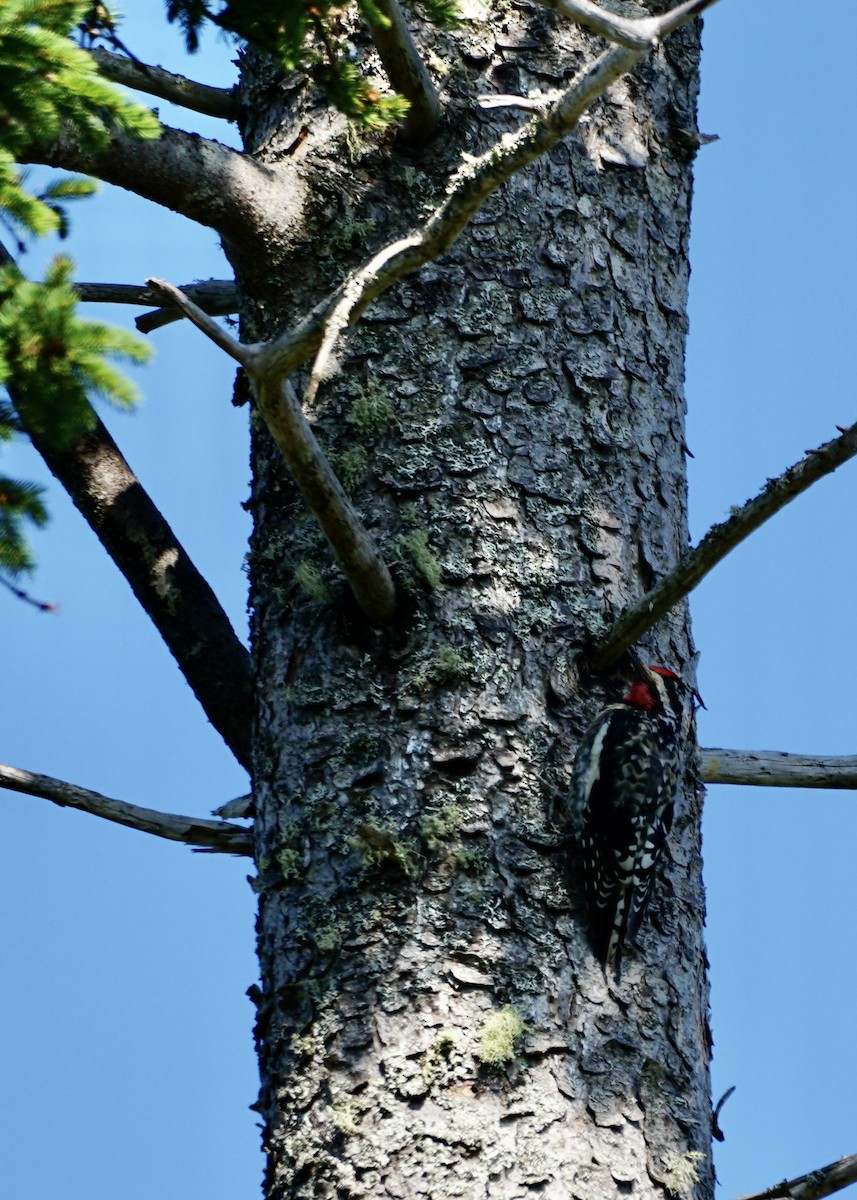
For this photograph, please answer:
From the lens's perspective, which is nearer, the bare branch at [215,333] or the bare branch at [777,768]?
the bare branch at [215,333]

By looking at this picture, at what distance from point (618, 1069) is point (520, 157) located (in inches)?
55.1

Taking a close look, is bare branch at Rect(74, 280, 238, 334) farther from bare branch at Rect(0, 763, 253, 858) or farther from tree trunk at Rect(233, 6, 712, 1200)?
bare branch at Rect(0, 763, 253, 858)

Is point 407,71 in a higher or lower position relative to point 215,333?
higher

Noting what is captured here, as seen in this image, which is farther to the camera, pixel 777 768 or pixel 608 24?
pixel 777 768

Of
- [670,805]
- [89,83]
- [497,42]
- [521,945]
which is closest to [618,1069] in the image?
[521,945]

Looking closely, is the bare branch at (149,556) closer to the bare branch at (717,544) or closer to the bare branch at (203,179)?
the bare branch at (203,179)

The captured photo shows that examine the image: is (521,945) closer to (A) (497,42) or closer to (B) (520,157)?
(B) (520,157)

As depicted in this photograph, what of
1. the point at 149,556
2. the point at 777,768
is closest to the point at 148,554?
the point at 149,556

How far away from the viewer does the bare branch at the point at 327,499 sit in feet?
7.34

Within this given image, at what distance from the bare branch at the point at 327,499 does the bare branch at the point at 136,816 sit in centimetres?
53

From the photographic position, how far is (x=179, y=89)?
336 cm

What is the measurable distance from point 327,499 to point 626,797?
102 cm

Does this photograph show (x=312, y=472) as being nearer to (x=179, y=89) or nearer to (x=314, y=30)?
(x=314, y=30)

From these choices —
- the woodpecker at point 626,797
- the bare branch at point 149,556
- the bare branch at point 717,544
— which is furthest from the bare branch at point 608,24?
the bare branch at point 149,556
